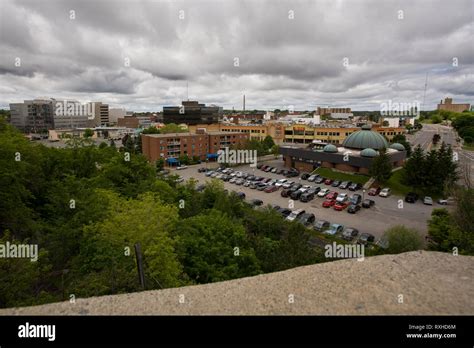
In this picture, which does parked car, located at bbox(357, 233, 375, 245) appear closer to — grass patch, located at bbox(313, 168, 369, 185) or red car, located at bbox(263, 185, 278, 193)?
red car, located at bbox(263, 185, 278, 193)

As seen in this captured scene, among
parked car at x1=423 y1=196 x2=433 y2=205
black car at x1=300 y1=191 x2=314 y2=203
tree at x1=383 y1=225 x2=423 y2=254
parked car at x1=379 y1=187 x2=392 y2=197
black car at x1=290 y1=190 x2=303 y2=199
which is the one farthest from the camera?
parked car at x1=379 y1=187 x2=392 y2=197

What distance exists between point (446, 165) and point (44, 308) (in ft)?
115

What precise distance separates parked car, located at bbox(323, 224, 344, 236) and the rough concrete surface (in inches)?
563

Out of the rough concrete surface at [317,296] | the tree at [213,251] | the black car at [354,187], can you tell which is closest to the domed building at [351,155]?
the black car at [354,187]

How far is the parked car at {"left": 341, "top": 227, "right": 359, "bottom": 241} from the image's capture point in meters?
19.0

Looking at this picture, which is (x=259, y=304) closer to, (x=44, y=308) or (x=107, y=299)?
(x=107, y=299)

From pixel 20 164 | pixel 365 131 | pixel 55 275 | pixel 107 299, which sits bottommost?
pixel 55 275

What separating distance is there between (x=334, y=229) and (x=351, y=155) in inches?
738

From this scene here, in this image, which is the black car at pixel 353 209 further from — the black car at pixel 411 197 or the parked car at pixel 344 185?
the parked car at pixel 344 185

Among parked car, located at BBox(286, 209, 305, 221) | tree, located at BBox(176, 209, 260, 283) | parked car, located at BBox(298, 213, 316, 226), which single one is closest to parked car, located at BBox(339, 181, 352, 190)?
parked car, located at BBox(286, 209, 305, 221)

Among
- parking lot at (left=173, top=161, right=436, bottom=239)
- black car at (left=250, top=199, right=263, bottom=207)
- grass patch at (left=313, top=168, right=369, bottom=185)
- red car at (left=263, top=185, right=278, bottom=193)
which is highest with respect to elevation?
grass patch at (left=313, top=168, right=369, bottom=185)

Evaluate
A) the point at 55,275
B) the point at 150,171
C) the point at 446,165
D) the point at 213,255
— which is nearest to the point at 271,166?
the point at 446,165

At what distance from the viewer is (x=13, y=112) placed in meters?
95.7

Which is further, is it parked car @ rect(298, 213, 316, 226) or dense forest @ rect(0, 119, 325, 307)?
parked car @ rect(298, 213, 316, 226)
